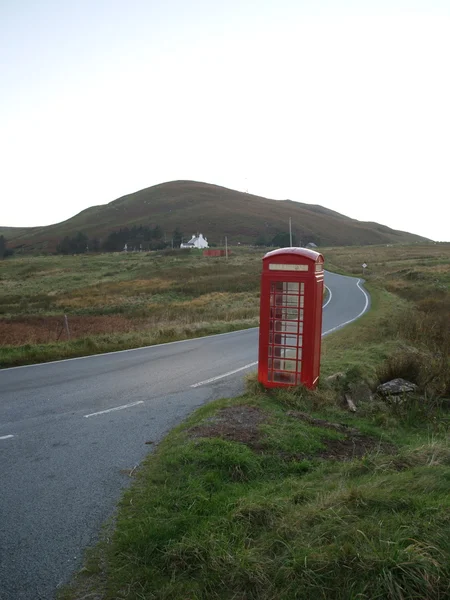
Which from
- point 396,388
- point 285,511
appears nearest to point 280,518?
point 285,511

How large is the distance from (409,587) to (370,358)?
8.94m

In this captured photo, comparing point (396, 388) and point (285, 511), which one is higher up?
point (285, 511)

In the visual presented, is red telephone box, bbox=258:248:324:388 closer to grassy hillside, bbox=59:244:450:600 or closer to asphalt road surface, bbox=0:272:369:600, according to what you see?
grassy hillside, bbox=59:244:450:600

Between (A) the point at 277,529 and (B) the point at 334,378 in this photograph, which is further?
(B) the point at 334,378

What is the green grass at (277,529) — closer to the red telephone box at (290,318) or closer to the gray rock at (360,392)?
the gray rock at (360,392)

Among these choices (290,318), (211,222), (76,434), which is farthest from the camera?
(211,222)

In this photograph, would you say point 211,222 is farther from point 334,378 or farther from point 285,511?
point 285,511

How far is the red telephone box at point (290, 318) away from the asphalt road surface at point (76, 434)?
4.11ft

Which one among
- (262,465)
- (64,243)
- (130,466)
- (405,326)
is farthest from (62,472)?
(64,243)

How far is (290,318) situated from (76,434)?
159 inches

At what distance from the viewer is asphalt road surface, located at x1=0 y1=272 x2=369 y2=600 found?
14.3 ft

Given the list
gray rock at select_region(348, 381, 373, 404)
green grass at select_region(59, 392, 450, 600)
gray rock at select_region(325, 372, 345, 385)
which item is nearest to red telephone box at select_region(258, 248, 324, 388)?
gray rock at select_region(325, 372, 345, 385)

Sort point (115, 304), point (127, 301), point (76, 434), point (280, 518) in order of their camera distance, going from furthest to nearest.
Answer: point (127, 301)
point (115, 304)
point (76, 434)
point (280, 518)

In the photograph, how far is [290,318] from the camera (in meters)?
9.20
